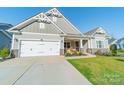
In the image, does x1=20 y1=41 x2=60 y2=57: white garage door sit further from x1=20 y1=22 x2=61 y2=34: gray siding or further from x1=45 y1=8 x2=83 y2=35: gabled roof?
x1=45 y1=8 x2=83 y2=35: gabled roof

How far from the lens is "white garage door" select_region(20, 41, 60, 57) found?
645 inches

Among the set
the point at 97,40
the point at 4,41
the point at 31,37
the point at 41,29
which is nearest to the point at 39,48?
the point at 31,37

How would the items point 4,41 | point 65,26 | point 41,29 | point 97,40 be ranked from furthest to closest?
point 97,40 → point 65,26 → point 4,41 → point 41,29

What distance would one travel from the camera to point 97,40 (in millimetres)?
22641

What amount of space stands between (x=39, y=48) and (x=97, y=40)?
1076cm

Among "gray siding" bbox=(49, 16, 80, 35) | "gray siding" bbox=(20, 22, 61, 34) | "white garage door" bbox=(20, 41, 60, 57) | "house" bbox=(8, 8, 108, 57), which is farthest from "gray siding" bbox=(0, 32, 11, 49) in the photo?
"gray siding" bbox=(49, 16, 80, 35)

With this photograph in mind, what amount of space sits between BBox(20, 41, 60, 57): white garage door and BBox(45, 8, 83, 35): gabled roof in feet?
15.4

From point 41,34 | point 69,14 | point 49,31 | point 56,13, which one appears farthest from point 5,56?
point 69,14

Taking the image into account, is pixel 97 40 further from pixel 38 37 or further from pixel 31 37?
pixel 31 37

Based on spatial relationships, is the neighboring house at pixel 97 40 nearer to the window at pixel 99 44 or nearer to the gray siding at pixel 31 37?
the window at pixel 99 44

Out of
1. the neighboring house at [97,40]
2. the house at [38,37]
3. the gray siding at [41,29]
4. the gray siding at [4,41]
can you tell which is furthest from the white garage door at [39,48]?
the neighboring house at [97,40]

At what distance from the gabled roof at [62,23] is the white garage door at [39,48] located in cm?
468
